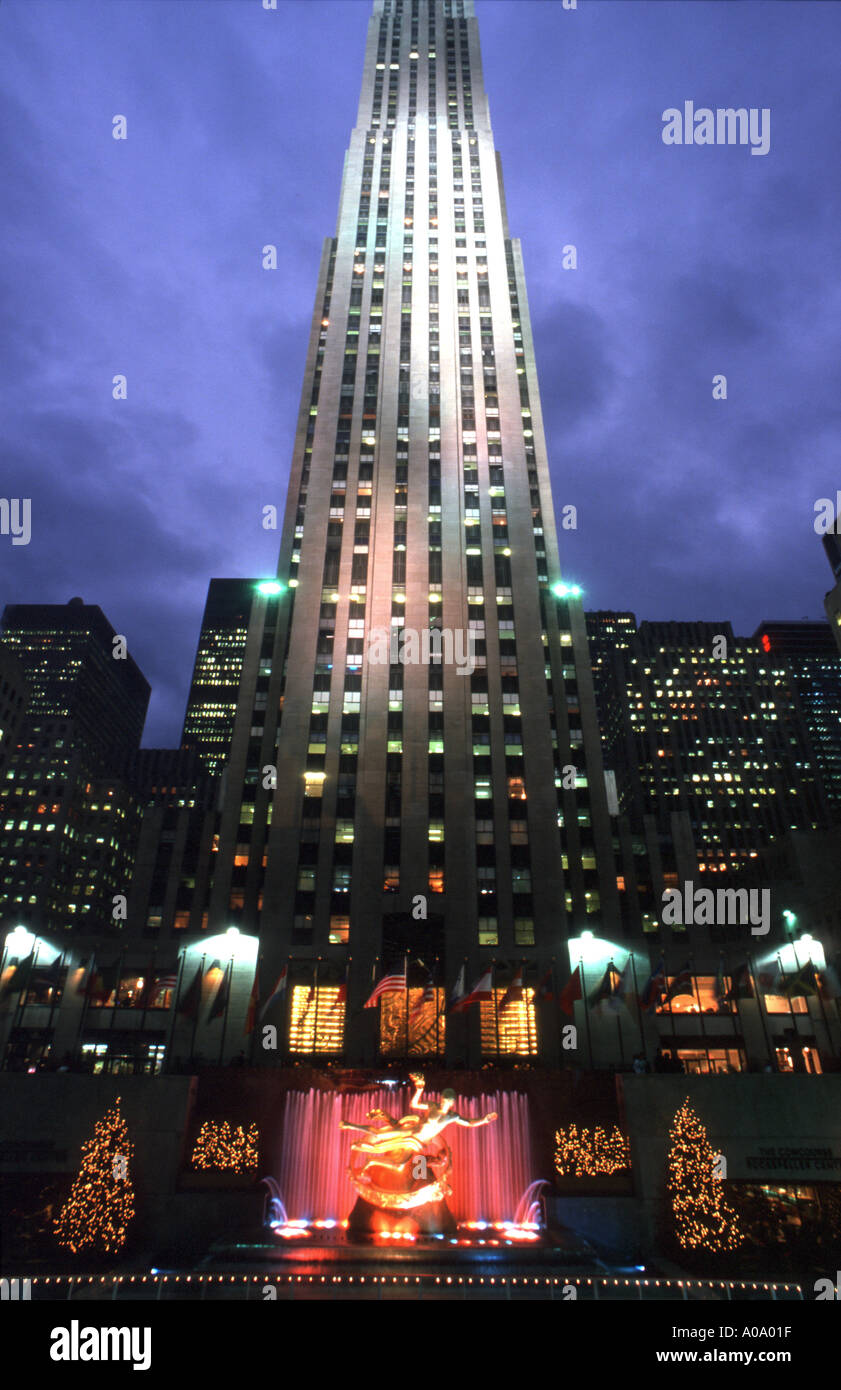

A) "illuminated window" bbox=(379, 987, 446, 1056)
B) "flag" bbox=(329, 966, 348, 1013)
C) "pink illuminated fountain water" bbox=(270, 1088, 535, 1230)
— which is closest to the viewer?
"pink illuminated fountain water" bbox=(270, 1088, 535, 1230)

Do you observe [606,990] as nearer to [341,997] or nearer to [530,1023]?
[530,1023]

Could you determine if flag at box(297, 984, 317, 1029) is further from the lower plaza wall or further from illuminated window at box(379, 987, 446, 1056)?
the lower plaza wall

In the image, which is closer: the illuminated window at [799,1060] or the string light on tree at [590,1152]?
the string light on tree at [590,1152]

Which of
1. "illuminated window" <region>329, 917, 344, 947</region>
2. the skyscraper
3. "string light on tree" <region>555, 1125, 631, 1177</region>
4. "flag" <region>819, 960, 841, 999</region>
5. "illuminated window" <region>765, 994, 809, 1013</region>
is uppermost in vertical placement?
the skyscraper

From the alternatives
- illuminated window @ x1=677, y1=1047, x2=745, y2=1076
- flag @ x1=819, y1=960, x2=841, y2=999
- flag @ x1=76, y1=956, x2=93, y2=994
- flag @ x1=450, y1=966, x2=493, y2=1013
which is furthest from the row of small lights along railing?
illuminated window @ x1=677, y1=1047, x2=745, y2=1076

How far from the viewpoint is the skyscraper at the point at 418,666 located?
193 ft

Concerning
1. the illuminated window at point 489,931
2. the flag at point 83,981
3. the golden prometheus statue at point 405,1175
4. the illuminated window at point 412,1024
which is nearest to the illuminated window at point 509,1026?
the illuminated window at point 412,1024

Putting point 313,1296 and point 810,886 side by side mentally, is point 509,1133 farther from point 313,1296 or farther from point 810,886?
point 810,886

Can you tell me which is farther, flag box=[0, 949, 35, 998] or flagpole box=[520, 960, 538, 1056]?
flagpole box=[520, 960, 538, 1056]

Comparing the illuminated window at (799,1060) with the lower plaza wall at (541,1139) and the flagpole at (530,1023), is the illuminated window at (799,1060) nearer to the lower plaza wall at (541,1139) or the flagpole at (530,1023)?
the flagpole at (530,1023)

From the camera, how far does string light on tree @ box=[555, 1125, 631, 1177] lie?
3222 centimetres

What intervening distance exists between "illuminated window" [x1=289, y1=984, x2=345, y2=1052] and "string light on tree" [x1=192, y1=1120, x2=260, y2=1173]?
18757mm

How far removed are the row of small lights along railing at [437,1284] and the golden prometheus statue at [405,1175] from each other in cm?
835
